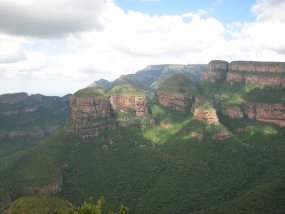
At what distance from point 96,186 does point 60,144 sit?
30899 millimetres

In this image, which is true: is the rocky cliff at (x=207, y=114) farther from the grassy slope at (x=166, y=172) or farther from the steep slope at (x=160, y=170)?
the steep slope at (x=160, y=170)

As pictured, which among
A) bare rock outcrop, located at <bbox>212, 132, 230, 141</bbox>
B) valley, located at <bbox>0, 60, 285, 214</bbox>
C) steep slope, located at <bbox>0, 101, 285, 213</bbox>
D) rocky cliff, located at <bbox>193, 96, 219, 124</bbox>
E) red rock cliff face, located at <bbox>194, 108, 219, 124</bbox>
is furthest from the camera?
rocky cliff, located at <bbox>193, 96, 219, 124</bbox>

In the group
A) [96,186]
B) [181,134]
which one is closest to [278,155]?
[181,134]

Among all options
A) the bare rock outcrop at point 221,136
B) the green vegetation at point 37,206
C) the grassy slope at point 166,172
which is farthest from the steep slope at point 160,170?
the green vegetation at point 37,206

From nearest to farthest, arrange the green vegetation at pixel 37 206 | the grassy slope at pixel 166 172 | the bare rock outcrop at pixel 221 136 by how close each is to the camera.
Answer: the green vegetation at pixel 37 206 < the grassy slope at pixel 166 172 < the bare rock outcrop at pixel 221 136

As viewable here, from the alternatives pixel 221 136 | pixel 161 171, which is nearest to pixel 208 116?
pixel 221 136

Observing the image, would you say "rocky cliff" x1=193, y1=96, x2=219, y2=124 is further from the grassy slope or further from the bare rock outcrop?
the bare rock outcrop

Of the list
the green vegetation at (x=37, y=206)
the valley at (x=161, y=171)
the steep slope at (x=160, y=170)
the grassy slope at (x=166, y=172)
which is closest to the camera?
the green vegetation at (x=37, y=206)

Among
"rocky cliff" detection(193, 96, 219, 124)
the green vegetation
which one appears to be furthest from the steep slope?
the green vegetation

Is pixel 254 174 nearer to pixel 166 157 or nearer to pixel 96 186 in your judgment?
pixel 166 157

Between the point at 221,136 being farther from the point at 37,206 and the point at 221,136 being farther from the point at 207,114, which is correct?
the point at 37,206

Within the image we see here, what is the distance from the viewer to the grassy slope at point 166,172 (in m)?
148

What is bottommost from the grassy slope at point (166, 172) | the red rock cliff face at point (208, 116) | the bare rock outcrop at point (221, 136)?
the grassy slope at point (166, 172)

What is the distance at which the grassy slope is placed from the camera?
485 ft
